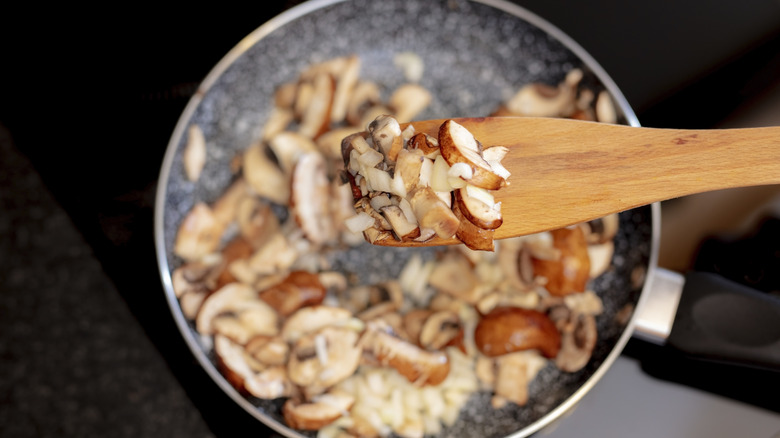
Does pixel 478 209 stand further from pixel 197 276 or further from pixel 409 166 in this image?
pixel 197 276

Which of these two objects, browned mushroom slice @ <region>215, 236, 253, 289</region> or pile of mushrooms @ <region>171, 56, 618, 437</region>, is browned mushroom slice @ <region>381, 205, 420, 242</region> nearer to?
pile of mushrooms @ <region>171, 56, 618, 437</region>

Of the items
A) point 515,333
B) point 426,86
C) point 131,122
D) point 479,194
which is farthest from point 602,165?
point 131,122

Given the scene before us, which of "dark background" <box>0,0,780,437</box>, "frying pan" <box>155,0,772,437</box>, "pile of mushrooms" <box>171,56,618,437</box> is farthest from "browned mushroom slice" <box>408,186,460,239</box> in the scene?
"dark background" <box>0,0,780,437</box>

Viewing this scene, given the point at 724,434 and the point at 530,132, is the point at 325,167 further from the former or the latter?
the point at 724,434

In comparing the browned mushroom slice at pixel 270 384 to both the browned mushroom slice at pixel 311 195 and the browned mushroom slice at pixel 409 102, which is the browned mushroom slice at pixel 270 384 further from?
the browned mushroom slice at pixel 409 102

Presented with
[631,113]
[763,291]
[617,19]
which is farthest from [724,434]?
[617,19]

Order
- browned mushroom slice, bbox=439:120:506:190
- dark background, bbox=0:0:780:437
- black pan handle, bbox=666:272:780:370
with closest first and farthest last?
browned mushroom slice, bbox=439:120:506:190
black pan handle, bbox=666:272:780:370
dark background, bbox=0:0:780:437
